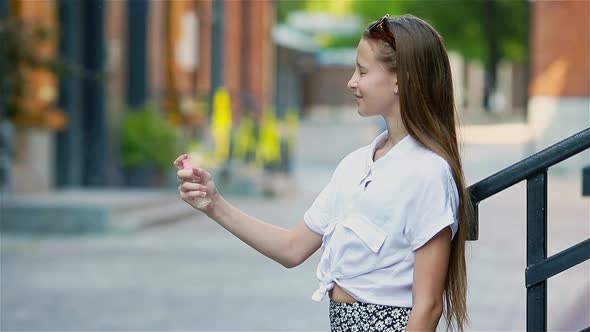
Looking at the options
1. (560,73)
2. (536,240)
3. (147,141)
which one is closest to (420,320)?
(536,240)

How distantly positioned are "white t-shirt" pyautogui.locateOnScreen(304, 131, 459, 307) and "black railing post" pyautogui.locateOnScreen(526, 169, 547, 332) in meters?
0.20

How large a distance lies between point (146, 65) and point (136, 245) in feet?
28.8

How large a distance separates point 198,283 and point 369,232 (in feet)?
25.7

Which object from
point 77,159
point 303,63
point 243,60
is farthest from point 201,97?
point 303,63

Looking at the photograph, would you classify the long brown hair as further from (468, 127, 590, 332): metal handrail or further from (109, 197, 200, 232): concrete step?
(109, 197, 200, 232): concrete step

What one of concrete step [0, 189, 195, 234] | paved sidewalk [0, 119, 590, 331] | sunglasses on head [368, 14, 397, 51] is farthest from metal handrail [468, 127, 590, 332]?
concrete step [0, 189, 195, 234]

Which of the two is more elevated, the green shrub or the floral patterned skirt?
the floral patterned skirt

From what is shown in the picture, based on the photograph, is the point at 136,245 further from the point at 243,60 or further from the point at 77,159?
the point at 243,60

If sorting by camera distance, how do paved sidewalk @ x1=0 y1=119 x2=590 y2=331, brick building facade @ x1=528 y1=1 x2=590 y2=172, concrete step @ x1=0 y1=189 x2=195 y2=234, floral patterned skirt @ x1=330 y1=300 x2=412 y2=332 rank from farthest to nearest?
brick building facade @ x1=528 y1=1 x2=590 y2=172, concrete step @ x1=0 y1=189 x2=195 y2=234, paved sidewalk @ x1=0 y1=119 x2=590 y2=331, floral patterned skirt @ x1=330 y1=300 x2=412 y2=332

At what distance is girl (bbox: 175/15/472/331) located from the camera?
2976 millimetres

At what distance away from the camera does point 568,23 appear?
→ 2997 cm

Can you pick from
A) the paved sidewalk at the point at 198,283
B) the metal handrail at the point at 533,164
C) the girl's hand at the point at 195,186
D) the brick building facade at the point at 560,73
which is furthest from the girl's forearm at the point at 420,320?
the brick building facade at the point at 560,73

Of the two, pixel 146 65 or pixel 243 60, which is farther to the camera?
pixel 243 60

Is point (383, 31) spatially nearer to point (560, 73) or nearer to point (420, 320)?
point (420, 320)
